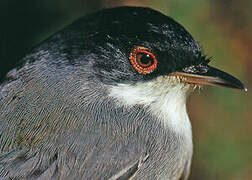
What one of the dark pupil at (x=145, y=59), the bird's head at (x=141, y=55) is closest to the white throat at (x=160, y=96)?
the bird's head at (x=141, y=55)

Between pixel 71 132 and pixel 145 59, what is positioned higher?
pixel 145 59

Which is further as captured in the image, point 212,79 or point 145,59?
point 212,79

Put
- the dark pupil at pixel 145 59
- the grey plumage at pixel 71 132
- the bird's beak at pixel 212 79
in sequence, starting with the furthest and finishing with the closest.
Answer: the bird's beak at pixel 212 79 → the dark pupil at pixel 145 59 → the grey plumage at pixel 71 132

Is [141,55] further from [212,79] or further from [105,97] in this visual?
[212,79]

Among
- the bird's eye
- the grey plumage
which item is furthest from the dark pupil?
the grey plumage

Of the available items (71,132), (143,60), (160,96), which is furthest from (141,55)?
(71,132)

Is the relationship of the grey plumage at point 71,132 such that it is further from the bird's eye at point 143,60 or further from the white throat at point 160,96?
the bird's eye at point 143,60

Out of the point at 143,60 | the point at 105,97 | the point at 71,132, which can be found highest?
the point at 143,60
